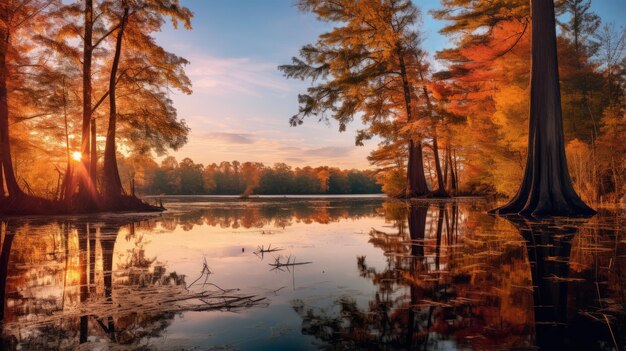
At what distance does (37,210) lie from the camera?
48.6 feet

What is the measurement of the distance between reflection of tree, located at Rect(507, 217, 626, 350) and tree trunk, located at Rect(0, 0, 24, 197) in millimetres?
17008

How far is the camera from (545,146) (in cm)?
1173

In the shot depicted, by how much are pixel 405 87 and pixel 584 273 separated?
23858 millimetres

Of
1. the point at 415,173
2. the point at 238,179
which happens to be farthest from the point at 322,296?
the point at 238,179

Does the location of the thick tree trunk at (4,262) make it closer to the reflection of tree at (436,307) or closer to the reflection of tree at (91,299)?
the reflection of tree at (91,299)

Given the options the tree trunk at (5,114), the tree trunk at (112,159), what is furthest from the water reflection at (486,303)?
the tree trunk at (5,114)

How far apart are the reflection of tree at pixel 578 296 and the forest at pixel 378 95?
6.98 m

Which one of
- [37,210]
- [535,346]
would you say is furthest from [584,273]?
[37,210]

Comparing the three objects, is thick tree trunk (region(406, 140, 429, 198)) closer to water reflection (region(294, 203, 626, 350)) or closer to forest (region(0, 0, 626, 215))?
forest (region(0, 0, 626, 215))

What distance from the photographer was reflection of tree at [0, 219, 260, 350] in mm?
2496

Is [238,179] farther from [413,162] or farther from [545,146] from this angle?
[545,146]

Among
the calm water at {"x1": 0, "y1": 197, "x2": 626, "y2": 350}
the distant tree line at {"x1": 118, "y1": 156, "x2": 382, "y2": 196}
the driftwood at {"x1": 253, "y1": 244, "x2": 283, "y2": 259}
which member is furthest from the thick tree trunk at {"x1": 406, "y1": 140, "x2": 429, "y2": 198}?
the distant tree line at {"x1": 118, "y1": 156, "x2": 382, "y2": 196}

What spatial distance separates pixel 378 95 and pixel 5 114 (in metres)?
20.3

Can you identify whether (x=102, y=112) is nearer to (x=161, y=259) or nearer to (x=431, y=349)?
(x=161, y=259)
